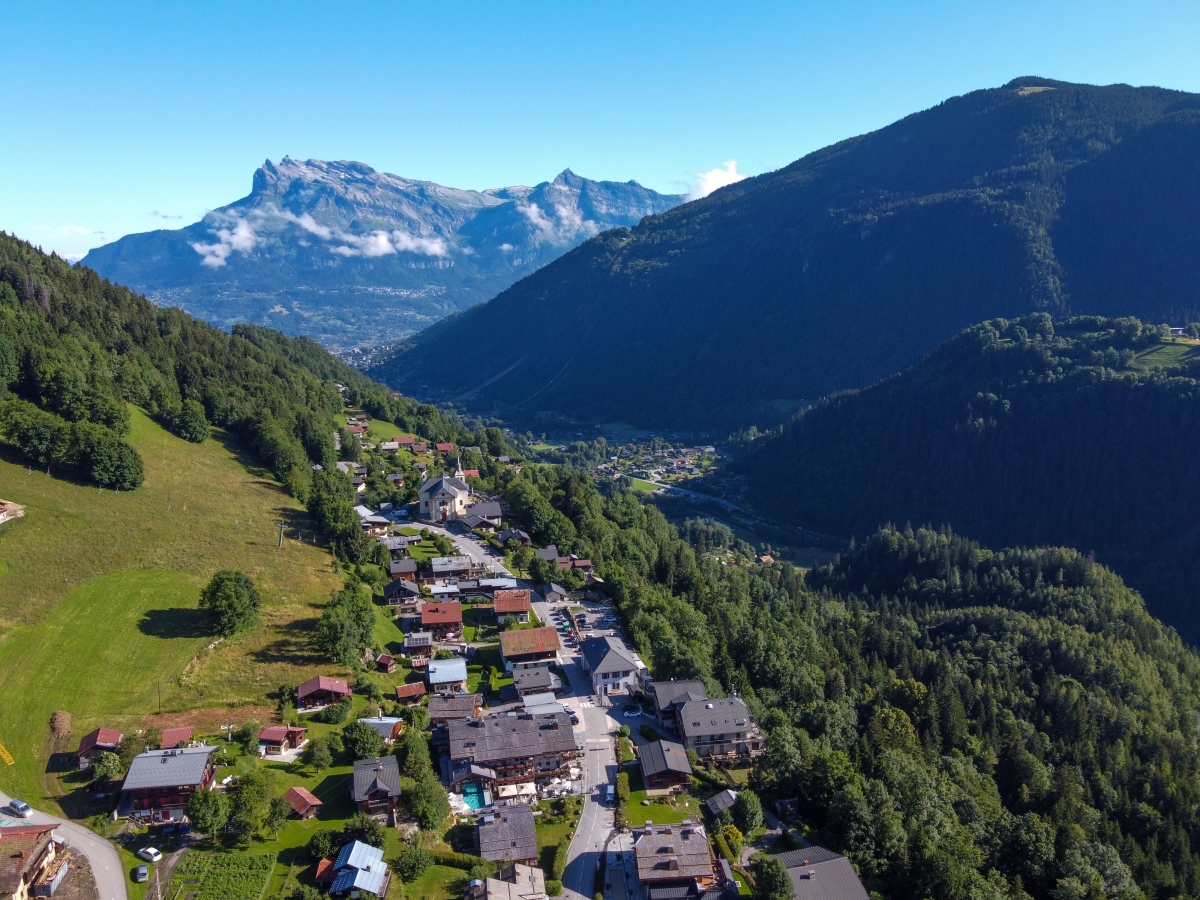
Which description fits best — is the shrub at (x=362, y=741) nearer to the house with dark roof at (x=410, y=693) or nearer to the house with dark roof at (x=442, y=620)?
the house with dark roof at (x=410, y=693)

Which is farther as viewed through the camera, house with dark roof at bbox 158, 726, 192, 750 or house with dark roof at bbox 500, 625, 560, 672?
house with dark roof at bbox 500, 625, 560, 672

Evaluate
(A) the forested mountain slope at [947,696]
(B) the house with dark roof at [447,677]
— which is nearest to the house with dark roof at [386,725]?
(B) the house with dark roof at [447,677]

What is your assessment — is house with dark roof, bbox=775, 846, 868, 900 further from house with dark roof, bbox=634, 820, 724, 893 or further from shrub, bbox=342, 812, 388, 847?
shrub, bbox=342, 812, 388, 847

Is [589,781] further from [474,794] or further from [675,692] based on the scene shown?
[675,692]

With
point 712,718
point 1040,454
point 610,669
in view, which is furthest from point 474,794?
point 1040,454

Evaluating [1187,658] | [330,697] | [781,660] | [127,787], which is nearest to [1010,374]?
[1187,658]

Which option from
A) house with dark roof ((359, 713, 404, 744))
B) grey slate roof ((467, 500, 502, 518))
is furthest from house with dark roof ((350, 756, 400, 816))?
grey slate roof ((467, 500, 502, 518))
